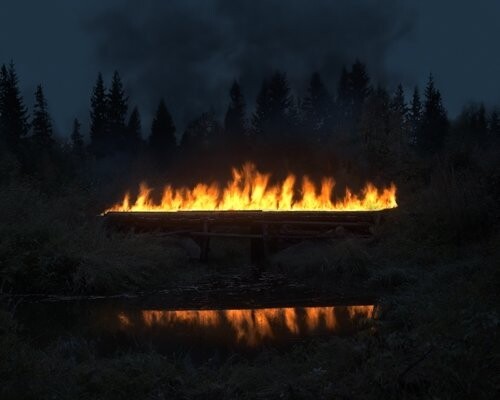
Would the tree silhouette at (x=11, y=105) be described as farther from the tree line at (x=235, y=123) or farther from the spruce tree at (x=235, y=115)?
the spruce tree at (x=235, y=115)

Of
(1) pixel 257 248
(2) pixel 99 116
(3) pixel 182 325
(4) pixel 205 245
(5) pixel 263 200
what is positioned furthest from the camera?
(2) pixel 99 116

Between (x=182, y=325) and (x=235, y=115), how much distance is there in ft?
148

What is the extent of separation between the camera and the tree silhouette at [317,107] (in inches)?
2044

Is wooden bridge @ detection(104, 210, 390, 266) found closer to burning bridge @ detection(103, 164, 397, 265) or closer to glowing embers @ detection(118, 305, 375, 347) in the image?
burning bridge @ detection(103, 164, 397, 265)

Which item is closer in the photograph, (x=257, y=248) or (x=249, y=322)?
(x=249, y=322)

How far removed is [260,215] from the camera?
1641 centimetres

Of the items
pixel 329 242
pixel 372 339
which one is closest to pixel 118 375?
pixel 372 339

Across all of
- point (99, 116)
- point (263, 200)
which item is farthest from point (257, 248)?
point (99, 116)

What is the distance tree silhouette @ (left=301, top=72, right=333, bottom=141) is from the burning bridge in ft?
109

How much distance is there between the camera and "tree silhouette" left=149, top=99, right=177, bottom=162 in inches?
2116

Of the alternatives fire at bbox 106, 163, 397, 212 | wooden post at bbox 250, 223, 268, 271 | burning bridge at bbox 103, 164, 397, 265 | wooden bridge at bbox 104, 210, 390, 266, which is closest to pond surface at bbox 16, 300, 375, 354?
wooden bridge at bbox 104, 210, 390, 266

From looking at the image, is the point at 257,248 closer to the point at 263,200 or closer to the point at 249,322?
the point at 263,200

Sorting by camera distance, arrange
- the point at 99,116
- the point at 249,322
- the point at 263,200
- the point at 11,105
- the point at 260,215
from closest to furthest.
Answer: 1. the point at 249,322
2. the point at 260,215
3. the point at 263,200
4. the point at 11,105
5. the point at 99,116

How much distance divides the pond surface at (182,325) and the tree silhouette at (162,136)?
143 ft
